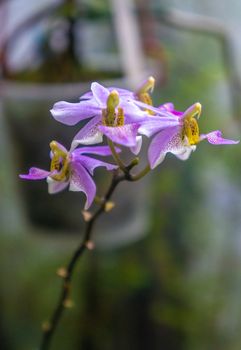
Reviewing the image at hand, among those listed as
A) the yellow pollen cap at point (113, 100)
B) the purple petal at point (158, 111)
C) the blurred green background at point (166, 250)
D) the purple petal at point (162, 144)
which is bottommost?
the blurred green background at point (166, 250)

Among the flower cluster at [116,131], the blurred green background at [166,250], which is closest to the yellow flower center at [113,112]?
the flower cluster at [116,131]

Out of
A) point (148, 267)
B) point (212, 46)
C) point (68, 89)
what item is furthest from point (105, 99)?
point (212, 46)

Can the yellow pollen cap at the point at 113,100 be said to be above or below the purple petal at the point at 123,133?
above

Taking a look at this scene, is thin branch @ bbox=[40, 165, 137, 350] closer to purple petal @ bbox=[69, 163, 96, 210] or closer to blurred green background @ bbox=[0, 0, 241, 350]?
purple petal @ bbox=[69, 163, 96, 210]

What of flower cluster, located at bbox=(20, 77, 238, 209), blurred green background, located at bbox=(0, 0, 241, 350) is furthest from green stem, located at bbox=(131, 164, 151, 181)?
blurred green background, located at bbox=(0, 0, 241, 350)

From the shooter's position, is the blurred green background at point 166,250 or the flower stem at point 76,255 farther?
the blurred green background at point 166,250

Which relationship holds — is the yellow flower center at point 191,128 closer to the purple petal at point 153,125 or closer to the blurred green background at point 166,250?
the purple petal at point 153,125

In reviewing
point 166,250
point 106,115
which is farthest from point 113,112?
Result: point 166,250
